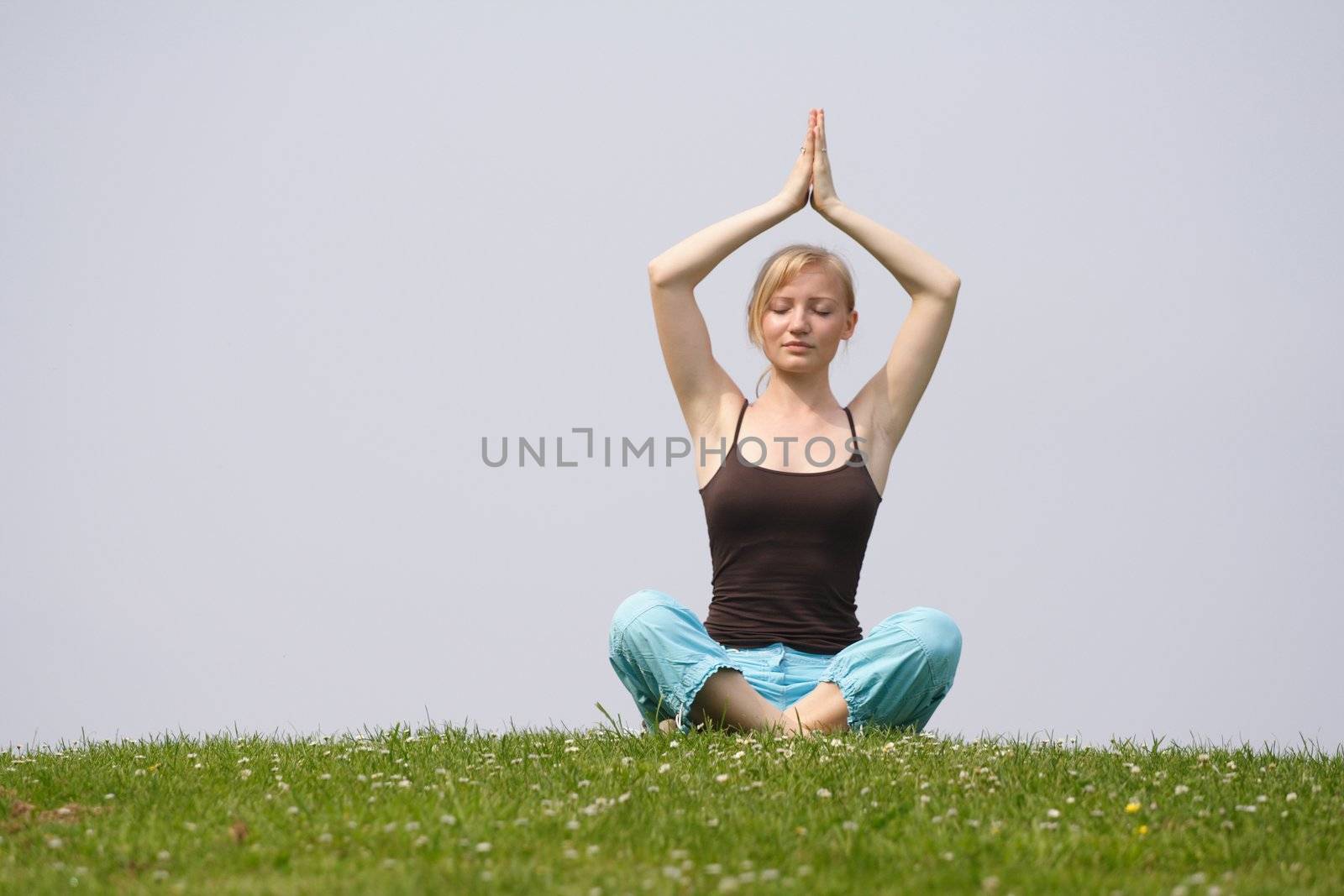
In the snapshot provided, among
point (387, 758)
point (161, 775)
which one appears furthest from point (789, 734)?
point (161, 775)

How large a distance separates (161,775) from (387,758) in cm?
89

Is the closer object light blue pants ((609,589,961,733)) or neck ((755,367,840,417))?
light blue pants ((609,589,961,733))

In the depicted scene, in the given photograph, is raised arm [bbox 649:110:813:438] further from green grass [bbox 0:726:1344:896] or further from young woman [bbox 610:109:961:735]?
green grass [bbox 0:726:1344:896]

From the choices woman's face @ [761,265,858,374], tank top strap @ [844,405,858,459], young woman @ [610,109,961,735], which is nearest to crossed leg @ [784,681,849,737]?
young woman @ [610,109,961,735]

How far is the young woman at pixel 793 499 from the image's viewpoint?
671cm

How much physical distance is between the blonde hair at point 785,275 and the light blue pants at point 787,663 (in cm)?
142

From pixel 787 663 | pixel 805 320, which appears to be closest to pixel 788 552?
pixel 787 663

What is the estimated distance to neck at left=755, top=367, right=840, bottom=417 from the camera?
7352 mm

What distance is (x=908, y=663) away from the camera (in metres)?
6.69

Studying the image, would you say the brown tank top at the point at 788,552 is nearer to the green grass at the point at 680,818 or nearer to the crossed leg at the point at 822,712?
the crossed leg at the point at 822,712

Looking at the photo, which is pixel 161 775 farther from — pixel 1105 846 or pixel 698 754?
pixel 1105 846

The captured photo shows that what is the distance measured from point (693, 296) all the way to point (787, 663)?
181 centimetres

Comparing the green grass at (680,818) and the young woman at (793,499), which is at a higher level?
the young woman at (793,499)

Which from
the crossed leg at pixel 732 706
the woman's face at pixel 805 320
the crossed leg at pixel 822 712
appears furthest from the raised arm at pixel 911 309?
the crossed leg at pixel 732 706
